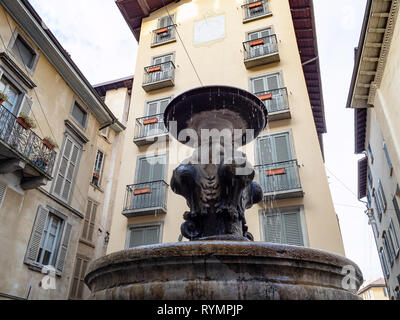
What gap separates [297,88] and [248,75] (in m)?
2.17

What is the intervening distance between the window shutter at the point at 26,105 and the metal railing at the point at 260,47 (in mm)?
8626

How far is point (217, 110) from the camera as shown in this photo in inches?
177

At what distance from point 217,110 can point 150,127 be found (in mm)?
9570

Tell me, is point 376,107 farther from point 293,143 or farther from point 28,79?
point 28,79

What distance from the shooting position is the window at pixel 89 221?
49.4 feet

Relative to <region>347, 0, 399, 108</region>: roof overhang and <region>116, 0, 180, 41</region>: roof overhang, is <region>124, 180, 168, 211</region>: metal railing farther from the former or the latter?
<region>116, 0, 180, 41</region>: roof overhang

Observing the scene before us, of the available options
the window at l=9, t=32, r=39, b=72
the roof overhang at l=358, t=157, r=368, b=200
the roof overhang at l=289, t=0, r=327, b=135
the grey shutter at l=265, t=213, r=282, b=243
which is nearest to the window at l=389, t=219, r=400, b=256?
the roof overhang at l=358, t=157, r=368, b=200

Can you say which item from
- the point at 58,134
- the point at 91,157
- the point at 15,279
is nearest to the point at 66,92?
the point at 58,134

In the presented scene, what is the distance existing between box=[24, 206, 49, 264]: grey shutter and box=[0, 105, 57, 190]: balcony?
3.58 feet

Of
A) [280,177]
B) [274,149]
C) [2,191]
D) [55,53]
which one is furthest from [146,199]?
[55,53]

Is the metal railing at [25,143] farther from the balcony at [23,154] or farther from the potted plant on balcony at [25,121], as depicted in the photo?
the potted plant on balcony at [25,121]

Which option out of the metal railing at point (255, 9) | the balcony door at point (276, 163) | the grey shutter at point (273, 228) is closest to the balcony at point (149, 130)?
the balcony door at point (276, 163)

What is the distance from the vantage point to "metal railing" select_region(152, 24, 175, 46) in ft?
55.0

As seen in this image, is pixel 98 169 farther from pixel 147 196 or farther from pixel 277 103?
pixel 277 103
